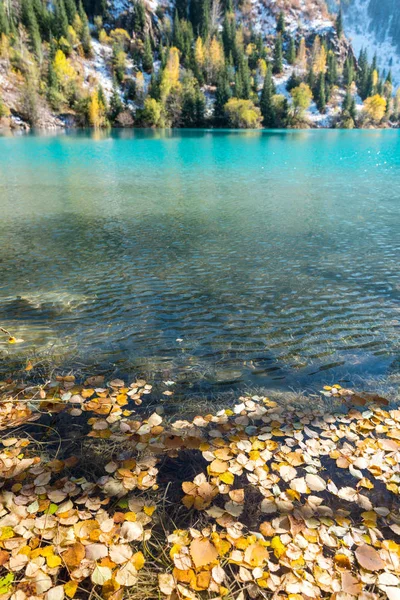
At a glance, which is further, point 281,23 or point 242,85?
point 281,23

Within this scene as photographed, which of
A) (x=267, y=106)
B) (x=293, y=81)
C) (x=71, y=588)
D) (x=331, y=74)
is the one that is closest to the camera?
A: (x=71, y=588)

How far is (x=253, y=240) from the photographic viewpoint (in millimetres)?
13789

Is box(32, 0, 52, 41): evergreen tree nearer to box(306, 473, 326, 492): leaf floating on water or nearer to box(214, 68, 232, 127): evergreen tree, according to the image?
box(214, 68, 232, 127): evergreen tree

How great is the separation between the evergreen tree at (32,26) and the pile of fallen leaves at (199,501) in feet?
498

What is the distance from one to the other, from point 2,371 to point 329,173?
101 ft

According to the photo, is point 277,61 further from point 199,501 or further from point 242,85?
point 199,501

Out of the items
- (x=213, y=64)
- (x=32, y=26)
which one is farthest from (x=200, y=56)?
(x=32, y=26)

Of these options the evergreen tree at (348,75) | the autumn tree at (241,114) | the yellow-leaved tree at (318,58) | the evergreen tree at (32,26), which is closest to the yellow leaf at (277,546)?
the autumn tree at (241,114)

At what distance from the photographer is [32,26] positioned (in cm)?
12231

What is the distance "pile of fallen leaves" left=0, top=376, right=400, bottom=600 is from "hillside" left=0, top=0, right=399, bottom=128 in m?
112

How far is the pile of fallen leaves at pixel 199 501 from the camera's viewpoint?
271 centimetres

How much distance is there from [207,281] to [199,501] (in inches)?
278

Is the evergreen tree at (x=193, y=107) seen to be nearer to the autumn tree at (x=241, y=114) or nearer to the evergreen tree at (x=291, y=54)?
the autumn tree at (x=241, y=114)

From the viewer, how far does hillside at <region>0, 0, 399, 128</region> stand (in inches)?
4316
